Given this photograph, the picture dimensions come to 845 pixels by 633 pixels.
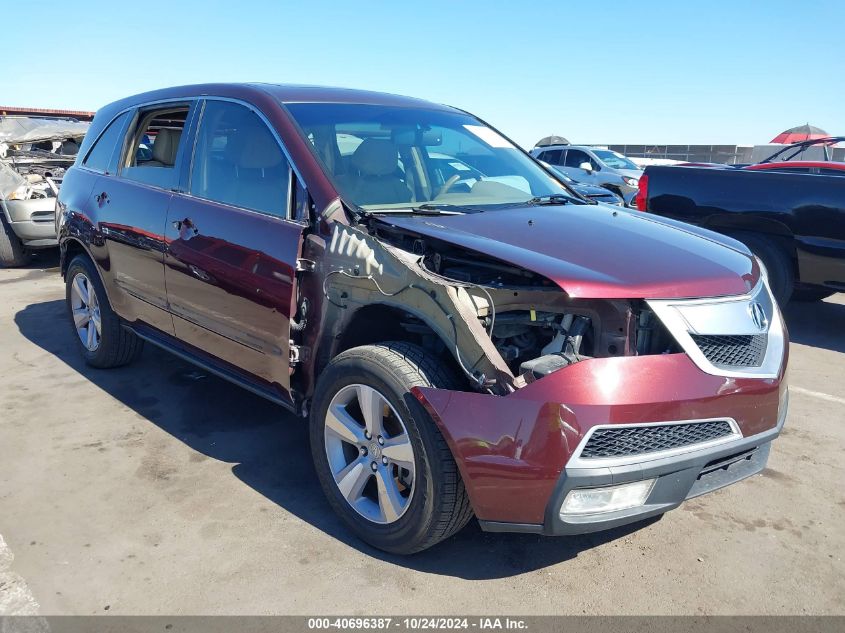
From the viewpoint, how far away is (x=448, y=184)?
358 cm

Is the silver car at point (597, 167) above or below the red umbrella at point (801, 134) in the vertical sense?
below

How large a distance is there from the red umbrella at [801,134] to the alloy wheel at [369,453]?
2321 cm

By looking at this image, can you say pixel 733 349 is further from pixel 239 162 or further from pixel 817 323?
pixel 817 323

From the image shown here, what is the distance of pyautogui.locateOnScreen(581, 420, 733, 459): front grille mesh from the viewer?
2.32 metres

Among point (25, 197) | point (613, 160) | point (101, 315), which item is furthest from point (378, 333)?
point (613, 160)

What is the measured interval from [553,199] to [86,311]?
3453 millimetres

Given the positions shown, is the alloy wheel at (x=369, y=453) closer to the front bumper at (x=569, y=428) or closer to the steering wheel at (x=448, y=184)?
the front bumper at (x=569, y=428)

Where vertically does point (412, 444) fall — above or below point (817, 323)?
above

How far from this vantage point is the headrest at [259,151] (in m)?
3.34

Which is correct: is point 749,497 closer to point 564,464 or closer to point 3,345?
point 564,464

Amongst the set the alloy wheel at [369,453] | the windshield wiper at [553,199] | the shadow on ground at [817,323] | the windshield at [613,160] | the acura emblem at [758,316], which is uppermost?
the windshield at [613,160]

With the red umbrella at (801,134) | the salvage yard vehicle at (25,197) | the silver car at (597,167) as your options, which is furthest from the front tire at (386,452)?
the red umbrella at (801,134)

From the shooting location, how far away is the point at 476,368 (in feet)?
8.04

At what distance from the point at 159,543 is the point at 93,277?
2.51 m
